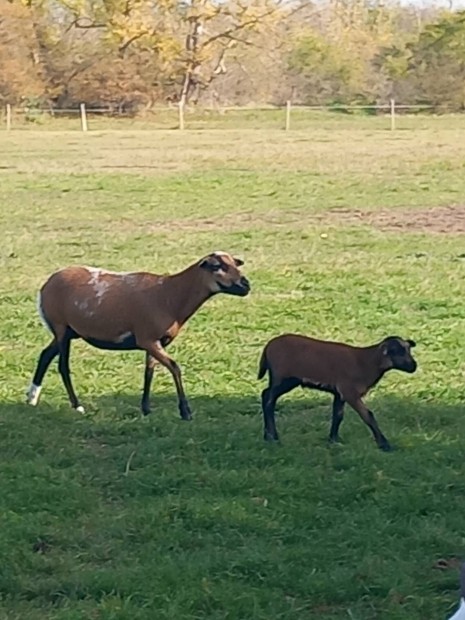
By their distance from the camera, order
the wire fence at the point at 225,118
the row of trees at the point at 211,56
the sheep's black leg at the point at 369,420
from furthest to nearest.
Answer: the row of trees at the point at 211,56 < the wire fence at the point at 225,118 < the sheep's black leg at the point at 369,420

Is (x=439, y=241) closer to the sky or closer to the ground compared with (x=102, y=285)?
closer to the ground

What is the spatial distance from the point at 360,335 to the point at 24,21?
49.9 m

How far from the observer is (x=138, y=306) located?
700 centimetres

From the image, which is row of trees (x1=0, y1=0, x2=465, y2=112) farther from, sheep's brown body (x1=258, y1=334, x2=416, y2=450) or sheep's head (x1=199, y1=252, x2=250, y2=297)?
sheep's brown body (x1=258, y1=334, x2=416, y2=450)

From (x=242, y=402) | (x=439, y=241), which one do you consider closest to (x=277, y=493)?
(x=242, y=402)

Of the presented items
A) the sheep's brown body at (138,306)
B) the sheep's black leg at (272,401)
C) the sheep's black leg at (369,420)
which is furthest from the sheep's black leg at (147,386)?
the sheep's black leg at (369,420)

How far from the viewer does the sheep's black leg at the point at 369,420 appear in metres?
6.23

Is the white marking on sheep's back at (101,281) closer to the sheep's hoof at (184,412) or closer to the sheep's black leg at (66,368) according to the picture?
the sheep's black leg at (66,368)

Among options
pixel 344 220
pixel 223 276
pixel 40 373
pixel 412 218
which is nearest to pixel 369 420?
pixel 223 276

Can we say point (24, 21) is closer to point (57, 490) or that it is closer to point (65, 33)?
point (65, 33)

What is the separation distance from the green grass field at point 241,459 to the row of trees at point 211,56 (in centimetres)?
3984

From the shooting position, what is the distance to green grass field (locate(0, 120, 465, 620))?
4.55 metres

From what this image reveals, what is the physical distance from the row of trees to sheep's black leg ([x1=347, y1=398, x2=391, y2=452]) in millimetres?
46744

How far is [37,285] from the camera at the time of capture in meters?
11.6
